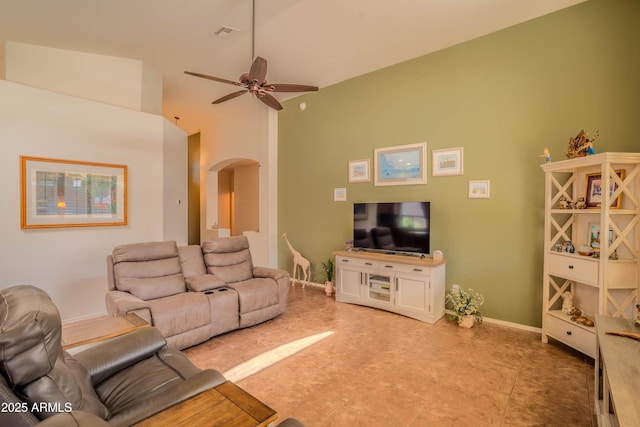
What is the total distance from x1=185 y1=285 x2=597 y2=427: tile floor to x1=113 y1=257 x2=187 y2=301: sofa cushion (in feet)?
2.21

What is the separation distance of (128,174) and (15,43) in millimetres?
1933

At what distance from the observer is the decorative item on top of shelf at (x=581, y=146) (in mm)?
2707

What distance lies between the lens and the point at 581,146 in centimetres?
277

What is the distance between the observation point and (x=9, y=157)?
3314mm

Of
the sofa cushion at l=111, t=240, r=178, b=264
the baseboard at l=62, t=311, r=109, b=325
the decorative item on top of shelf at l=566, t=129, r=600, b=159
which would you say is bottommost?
the baseboard at l=62, t=311, r=109, b=325

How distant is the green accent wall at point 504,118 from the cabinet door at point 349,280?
1117mm

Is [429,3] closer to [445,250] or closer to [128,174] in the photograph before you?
[445,250]

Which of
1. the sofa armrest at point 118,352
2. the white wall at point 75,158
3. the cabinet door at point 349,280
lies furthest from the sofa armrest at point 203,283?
the cabinet door at point 349,280

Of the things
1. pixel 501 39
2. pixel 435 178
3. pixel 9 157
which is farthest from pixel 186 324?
pixel 501 39

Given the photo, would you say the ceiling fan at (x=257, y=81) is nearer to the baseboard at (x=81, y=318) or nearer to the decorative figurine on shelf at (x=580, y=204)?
the decorative figurine on shelf at (x=580, y=204)

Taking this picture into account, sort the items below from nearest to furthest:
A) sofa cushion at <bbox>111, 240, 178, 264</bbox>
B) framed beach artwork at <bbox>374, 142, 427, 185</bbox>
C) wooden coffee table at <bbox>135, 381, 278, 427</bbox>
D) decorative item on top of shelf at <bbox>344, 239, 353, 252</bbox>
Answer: wooden coffee table at <bbox>135, 381, 278, 427</bbox>, sofa cushion at <bbox>111, 240, 178, 264</bbox>, framed beach artwork at <bbox>374, 142, 427, 185</bbox>, decorative item on top of shelf at <bbox>344, 239, 353, 252</bbox>

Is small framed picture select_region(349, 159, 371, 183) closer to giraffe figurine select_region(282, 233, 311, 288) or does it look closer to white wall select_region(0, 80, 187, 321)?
giraffe figurine select_region(282, 233, 311, 288)

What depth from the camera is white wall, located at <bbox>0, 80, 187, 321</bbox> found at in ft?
10.9

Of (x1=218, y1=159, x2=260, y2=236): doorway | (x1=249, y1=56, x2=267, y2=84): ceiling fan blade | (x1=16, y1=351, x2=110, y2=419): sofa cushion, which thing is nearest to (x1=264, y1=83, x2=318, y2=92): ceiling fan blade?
(x1=249, y1=56, x2=267, y2=84): ceiling fan blade
